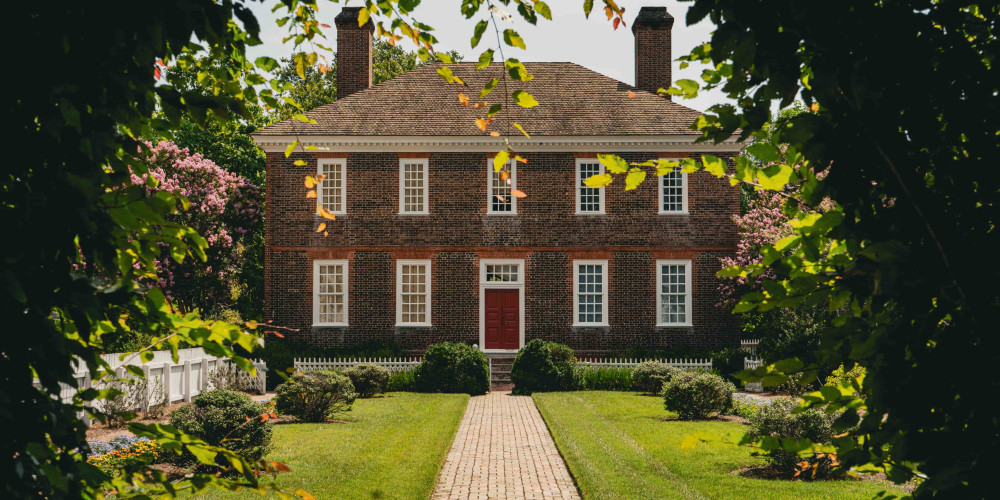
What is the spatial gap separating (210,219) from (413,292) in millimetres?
12605

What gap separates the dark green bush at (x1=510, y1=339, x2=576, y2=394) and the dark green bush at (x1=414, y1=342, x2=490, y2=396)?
3.24 ft

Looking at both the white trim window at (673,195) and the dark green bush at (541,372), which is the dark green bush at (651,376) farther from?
the white trim window at (673,195)

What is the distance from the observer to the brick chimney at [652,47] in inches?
1123

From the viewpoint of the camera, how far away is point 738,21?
80.8 inches

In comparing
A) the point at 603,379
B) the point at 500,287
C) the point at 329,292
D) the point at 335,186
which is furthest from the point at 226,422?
the point at 335,186

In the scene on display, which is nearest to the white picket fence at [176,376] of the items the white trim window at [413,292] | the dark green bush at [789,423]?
the white trim window at [413,292]

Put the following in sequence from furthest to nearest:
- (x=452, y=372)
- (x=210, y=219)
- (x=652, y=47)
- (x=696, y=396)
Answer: (x=210, y=219)
(x=652, y=47)
(x=452, y=372)
(x=696, y=396)

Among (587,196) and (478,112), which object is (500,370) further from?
(478,112)

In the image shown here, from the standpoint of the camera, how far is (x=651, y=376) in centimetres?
2100

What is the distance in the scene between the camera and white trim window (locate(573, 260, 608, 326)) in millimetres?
26953

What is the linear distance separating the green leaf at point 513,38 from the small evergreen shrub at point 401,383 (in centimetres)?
1961

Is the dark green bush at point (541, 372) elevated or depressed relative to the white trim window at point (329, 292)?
depressed

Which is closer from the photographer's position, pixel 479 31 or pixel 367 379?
pixel 479 31

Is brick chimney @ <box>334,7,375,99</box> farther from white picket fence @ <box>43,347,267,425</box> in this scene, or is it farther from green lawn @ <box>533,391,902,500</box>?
green lawn @ <box>533,391,902,500</box>
